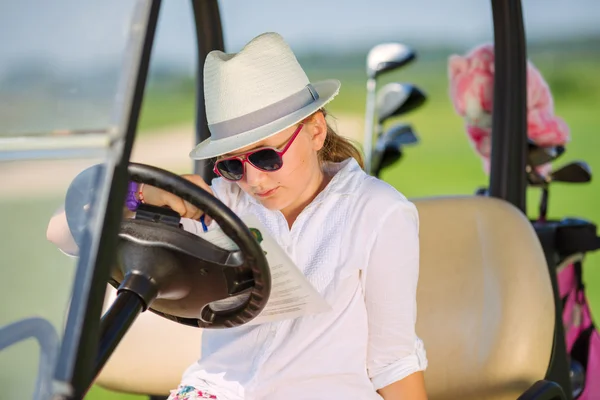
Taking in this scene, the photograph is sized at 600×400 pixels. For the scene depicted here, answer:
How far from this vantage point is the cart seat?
2.00 meters

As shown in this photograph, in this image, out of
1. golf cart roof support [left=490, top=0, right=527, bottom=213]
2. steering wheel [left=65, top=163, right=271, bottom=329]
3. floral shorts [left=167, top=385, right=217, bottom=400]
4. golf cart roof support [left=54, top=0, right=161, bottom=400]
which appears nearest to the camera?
golf cart roof support [left=54, top=0, right=161, bottom=400]


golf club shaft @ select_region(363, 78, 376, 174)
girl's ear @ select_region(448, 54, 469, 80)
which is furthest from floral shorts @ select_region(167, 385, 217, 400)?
golf club shaft @ select_region(363, 78, 376, 174)

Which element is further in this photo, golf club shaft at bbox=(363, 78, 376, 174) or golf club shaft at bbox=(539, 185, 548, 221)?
golf club shaft at bbox=(363, 78, 376, 174)

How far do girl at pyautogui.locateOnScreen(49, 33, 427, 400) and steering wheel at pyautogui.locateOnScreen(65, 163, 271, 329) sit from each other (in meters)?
0.19

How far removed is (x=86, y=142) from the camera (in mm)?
1019

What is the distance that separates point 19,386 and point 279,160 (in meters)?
0.73

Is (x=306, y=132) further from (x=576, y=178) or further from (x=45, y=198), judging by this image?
(x=576, y=178)

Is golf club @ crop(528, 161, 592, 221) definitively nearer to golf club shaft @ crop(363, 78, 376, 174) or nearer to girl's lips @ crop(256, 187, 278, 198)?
girl's lips @ crop(256, 187, 278, 198)

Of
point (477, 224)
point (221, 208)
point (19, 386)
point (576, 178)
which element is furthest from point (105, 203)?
point (576, 178)

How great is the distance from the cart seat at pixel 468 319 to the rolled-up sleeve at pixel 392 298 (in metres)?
0.34

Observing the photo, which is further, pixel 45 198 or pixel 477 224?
pixel 477 224

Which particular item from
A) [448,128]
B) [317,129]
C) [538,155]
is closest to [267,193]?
[317,129]

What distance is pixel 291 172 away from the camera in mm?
1710

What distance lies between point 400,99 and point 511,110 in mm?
1635
